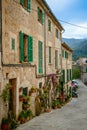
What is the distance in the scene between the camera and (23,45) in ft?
56.9

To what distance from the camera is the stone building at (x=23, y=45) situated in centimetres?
1369

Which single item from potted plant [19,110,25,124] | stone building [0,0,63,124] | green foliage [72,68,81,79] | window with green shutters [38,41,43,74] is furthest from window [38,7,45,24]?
→ green foliage [72,68,81,79]

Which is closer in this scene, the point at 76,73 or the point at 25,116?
the point at 25,116

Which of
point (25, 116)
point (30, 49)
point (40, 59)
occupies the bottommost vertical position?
point (25, 116)

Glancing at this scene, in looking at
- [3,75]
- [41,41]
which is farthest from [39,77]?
[3,75]

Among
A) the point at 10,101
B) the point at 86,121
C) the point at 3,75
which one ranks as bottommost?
the point at 86,121

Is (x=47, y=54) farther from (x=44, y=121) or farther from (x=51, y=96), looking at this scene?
(x=44, y=121)

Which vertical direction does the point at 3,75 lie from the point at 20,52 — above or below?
below

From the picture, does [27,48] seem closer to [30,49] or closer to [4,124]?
[30,49]

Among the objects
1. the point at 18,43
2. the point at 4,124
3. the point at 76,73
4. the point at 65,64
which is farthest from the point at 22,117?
the point at 76,73

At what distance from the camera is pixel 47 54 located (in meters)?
23.6

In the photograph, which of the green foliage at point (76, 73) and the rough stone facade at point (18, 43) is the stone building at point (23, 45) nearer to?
the rough stone facade at point (18, 43)

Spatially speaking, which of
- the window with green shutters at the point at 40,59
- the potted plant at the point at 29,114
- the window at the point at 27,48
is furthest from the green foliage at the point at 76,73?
the potted plant at the point at 29,114

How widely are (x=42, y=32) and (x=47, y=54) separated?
2.48 m
